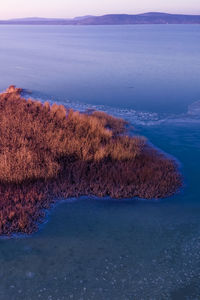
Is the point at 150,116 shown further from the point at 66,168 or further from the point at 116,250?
the point at 116,250

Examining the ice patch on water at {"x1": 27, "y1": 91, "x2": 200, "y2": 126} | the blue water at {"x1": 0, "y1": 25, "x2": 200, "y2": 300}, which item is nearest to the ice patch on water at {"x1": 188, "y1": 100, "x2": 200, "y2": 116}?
the ice patch on water at {"x1": 27, "y1": 91, "x2": 200, "y2": 126}

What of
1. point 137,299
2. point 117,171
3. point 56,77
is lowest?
point 137,299

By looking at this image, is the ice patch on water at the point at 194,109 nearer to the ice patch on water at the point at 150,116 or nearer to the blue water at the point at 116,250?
the ice patch on water at the point at 150,116

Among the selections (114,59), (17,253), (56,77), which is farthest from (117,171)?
(114,59)

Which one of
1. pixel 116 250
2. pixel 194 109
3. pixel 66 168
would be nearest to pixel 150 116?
pixel 194 109

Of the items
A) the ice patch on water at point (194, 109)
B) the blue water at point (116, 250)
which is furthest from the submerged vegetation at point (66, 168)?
the ice patch on water at point (194, 109)

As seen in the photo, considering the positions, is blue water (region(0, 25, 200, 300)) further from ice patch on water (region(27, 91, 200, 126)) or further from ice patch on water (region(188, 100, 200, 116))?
ice patch on water (region(188, 100, 200, 116))

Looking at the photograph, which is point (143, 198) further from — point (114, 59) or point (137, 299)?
point (114, 59)

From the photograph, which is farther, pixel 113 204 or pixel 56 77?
pixel 56 77
